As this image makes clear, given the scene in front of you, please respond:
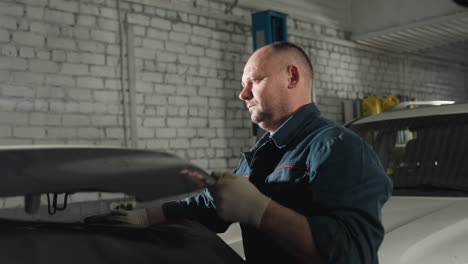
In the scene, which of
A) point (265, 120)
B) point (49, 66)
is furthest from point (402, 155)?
point (49, 66)

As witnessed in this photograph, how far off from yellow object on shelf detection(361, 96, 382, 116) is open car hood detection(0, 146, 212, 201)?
7.72 metres

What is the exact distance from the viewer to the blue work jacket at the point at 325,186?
3.94 ft

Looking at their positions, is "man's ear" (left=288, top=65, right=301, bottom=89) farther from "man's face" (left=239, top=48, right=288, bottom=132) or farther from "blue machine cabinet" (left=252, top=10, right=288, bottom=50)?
"blue machine cabinet" (left=252, top=10, right=288, bottom=50)

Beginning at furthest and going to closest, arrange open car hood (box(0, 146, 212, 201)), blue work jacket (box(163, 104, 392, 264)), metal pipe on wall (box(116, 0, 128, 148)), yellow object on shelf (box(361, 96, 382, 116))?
yellow object on shelf (box(361, 96, 382, 116)), metal pipe on wall (box(116, 0, 128, 148)), blue work jacket (box(163, 104, 392, 264)), open car hood (box(0, 146, 212, 201))

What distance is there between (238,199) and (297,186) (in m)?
0.20

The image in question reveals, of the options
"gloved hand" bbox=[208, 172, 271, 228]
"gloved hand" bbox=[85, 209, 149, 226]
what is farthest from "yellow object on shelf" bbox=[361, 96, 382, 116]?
"gloved hand" bbox=[208, 172, 271, 228]

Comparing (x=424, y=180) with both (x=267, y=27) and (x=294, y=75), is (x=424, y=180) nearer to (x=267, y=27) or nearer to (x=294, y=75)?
(x=294, y=75)

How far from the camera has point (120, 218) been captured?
4.35 feet

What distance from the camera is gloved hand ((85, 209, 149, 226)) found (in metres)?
1.25

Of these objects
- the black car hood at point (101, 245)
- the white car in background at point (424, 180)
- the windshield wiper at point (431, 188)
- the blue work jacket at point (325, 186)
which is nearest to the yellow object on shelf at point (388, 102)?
the white car in background at point (424, 180)

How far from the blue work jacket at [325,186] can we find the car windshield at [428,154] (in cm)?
144

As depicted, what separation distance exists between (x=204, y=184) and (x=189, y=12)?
214 inches

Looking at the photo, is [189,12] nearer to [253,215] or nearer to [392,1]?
[392,1]

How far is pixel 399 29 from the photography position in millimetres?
7855
